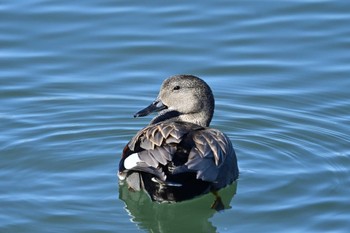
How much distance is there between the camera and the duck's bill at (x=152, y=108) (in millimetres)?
12758

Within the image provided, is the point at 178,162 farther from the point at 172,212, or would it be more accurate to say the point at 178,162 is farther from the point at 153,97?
the point at 153,97

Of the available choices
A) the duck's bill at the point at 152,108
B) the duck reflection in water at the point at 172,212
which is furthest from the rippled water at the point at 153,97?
the duck's bill at the point at 152,108

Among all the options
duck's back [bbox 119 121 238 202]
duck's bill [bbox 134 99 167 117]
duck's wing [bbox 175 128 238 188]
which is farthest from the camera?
duck's bill [bbox 134 99 167 117]

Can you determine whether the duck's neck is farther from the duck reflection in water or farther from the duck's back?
the duck reflection in water

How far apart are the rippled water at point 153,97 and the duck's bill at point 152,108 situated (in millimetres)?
484

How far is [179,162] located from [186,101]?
1.98 meters

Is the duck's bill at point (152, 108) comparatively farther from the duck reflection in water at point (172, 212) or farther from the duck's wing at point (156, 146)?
the duck reflection in water at point (172, 212)

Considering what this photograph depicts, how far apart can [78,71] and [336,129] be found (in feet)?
12.8

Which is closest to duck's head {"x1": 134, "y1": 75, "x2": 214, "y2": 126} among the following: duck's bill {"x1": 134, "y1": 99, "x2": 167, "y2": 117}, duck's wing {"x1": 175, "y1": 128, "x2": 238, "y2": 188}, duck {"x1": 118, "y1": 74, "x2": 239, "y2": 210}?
duck's bill {"x1": 134, "y1": 99, "x2": 167, "y2": 117}

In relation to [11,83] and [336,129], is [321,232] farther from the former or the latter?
[11,83]

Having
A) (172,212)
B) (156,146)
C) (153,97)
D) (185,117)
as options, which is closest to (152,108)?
(185,117)

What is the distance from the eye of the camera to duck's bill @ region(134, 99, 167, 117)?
12758mm

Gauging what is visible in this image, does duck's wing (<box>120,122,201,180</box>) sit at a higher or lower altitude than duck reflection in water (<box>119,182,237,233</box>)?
higher

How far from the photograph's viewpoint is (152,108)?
1290 cm
